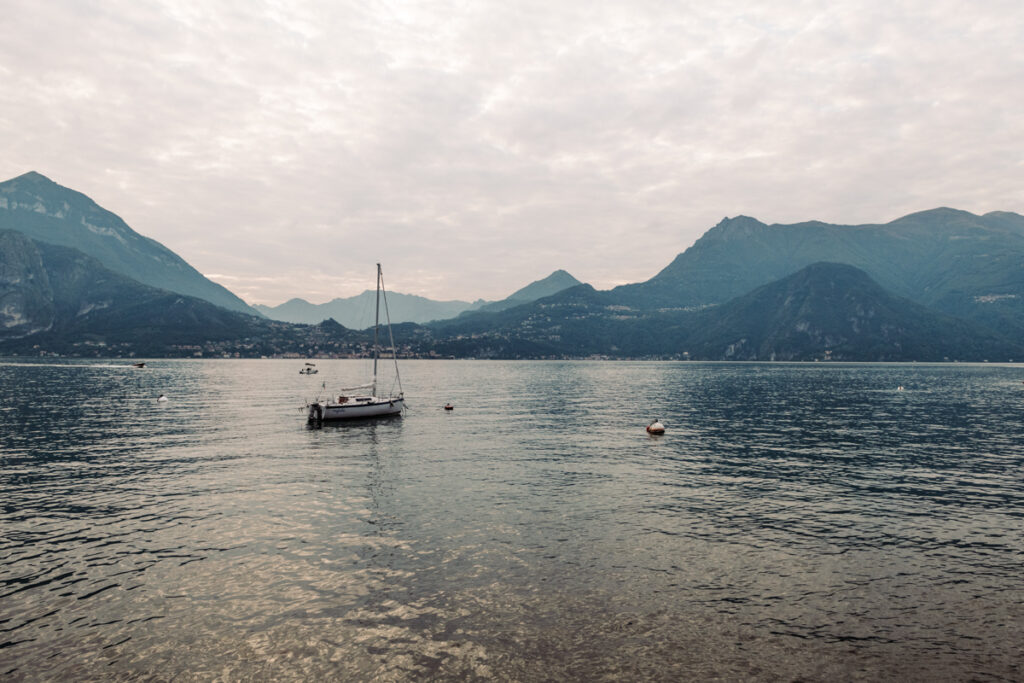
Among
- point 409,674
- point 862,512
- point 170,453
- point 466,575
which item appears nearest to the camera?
point 409,674

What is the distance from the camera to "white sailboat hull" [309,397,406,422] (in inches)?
3044

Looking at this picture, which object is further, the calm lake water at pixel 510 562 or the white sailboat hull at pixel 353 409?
the white sailboat hull at pixel 353 409

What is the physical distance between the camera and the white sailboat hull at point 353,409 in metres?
77.3

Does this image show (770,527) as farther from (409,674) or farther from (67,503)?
(67,503)

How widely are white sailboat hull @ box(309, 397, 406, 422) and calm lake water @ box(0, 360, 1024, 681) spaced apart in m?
20.2

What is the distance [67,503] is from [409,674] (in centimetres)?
3165

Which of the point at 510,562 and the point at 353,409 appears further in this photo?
the point at 353,409

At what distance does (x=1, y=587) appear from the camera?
21.8 meters

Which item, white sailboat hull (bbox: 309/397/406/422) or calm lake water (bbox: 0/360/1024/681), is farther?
white sailboat hull (bbox: 309/397/406/422)

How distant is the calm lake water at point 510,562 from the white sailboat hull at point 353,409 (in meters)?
20.2

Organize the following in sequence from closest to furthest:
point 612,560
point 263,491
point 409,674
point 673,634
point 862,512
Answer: point 409,674
point 673,634
point 612,560
point 862,512
point 263,491

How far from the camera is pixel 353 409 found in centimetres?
8238

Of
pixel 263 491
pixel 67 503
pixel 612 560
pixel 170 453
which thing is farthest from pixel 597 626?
pixel 170 453

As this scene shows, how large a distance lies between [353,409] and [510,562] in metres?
62.4
